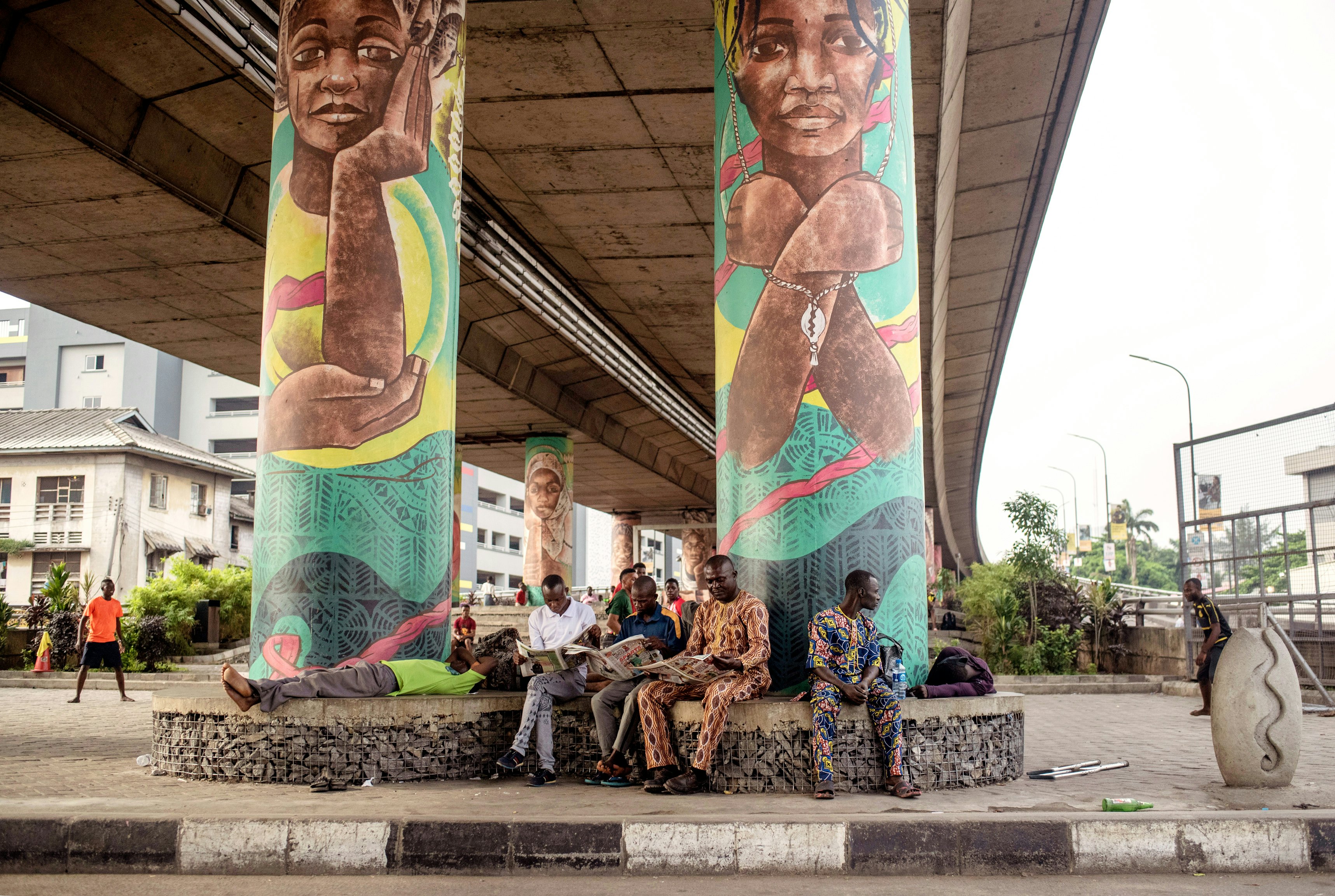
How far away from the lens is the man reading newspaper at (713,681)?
6.34 metres

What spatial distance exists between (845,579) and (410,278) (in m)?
3.97

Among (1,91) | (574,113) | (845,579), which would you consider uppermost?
(574,113)

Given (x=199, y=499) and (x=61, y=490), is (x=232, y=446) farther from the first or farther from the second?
(x=61, y=490)

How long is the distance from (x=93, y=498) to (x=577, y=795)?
3938 centimetres

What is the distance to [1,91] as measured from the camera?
430 inches

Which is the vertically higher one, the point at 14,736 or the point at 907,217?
the point at 907,217

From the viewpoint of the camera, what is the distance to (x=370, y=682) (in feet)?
24.0

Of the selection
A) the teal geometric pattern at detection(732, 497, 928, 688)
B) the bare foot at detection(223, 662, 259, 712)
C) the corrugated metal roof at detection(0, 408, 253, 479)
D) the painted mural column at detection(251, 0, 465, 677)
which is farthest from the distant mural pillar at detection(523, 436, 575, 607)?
the teal geometric pattern at detection(732, 497, 928, 688)

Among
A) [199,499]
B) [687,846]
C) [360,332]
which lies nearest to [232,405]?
[199,499]

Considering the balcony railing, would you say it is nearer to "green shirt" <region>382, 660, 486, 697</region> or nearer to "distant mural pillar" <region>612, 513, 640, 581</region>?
"distant mural pillar" <region>612, 513, 640, 581</region>

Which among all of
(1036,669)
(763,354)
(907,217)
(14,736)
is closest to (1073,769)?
(763,354)

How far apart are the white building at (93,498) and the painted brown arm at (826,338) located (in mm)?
37715

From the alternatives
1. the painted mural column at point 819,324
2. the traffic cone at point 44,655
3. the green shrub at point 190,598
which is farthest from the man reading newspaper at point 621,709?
the traffic cone at point 44,655

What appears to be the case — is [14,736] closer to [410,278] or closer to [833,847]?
[410,278]
